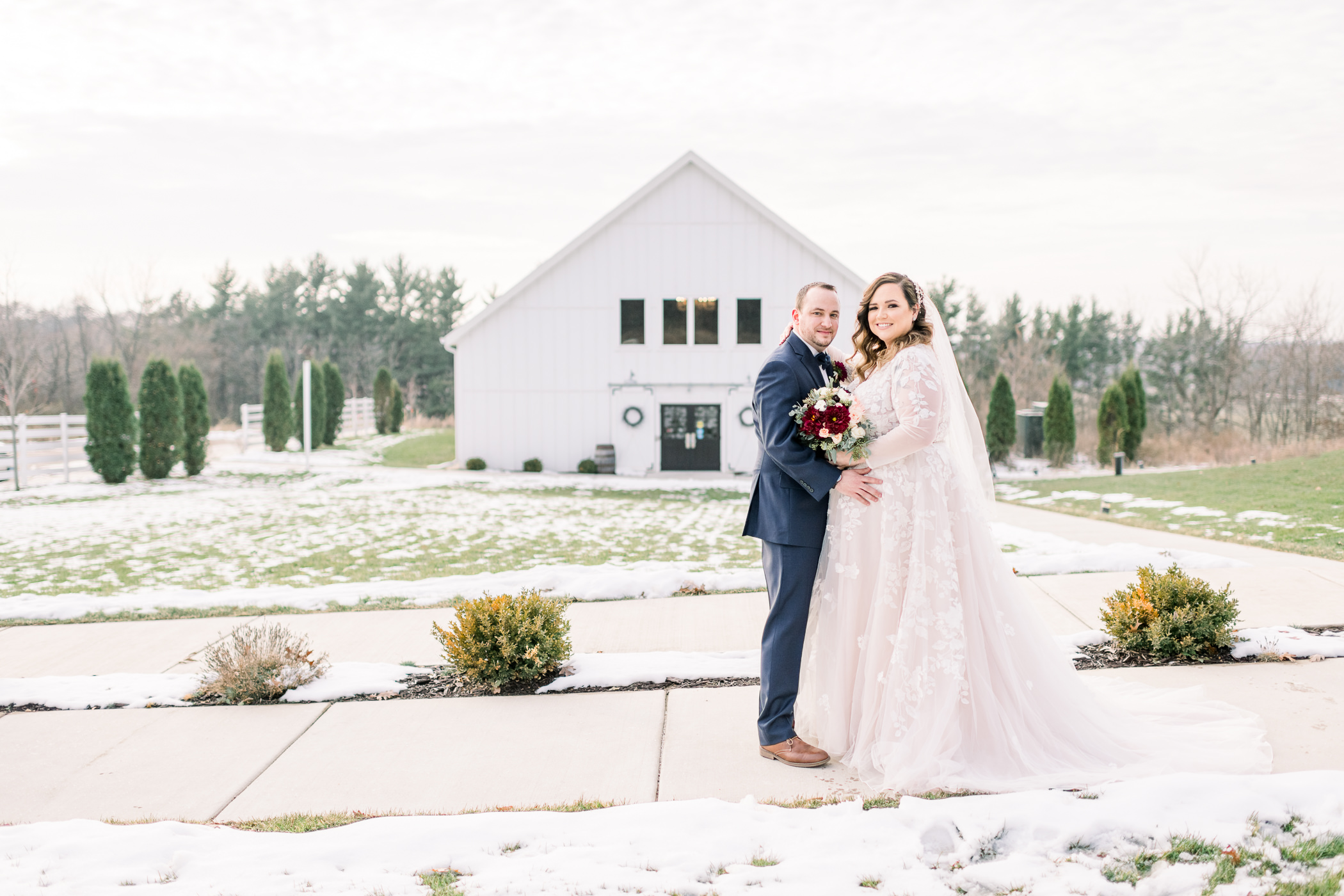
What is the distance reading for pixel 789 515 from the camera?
11.8 ft

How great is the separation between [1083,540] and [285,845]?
9.15 metres

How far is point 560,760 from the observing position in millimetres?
3615

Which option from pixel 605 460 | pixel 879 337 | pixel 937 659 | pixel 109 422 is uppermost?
pixel 879 337

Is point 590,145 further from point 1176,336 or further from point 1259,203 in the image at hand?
point 1176,336

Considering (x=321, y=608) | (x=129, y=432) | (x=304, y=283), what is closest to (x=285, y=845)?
(x=321, y=608)

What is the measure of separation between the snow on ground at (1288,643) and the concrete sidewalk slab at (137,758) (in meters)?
5.35

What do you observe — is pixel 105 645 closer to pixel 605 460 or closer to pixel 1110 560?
pixel 1110 560

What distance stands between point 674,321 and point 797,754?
17911mm

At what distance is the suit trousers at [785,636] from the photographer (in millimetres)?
3613

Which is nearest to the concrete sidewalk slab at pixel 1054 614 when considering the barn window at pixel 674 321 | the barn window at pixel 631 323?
the barn window at pixel 674 321

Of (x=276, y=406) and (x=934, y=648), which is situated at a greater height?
(x=276, y=406)

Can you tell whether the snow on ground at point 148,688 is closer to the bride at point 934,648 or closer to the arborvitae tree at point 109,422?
the bride at point 934,648

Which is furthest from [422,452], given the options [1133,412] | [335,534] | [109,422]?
[1133,412]

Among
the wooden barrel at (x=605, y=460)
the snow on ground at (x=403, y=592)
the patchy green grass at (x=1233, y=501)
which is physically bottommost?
the snow on ground at (x=403, y=592)
